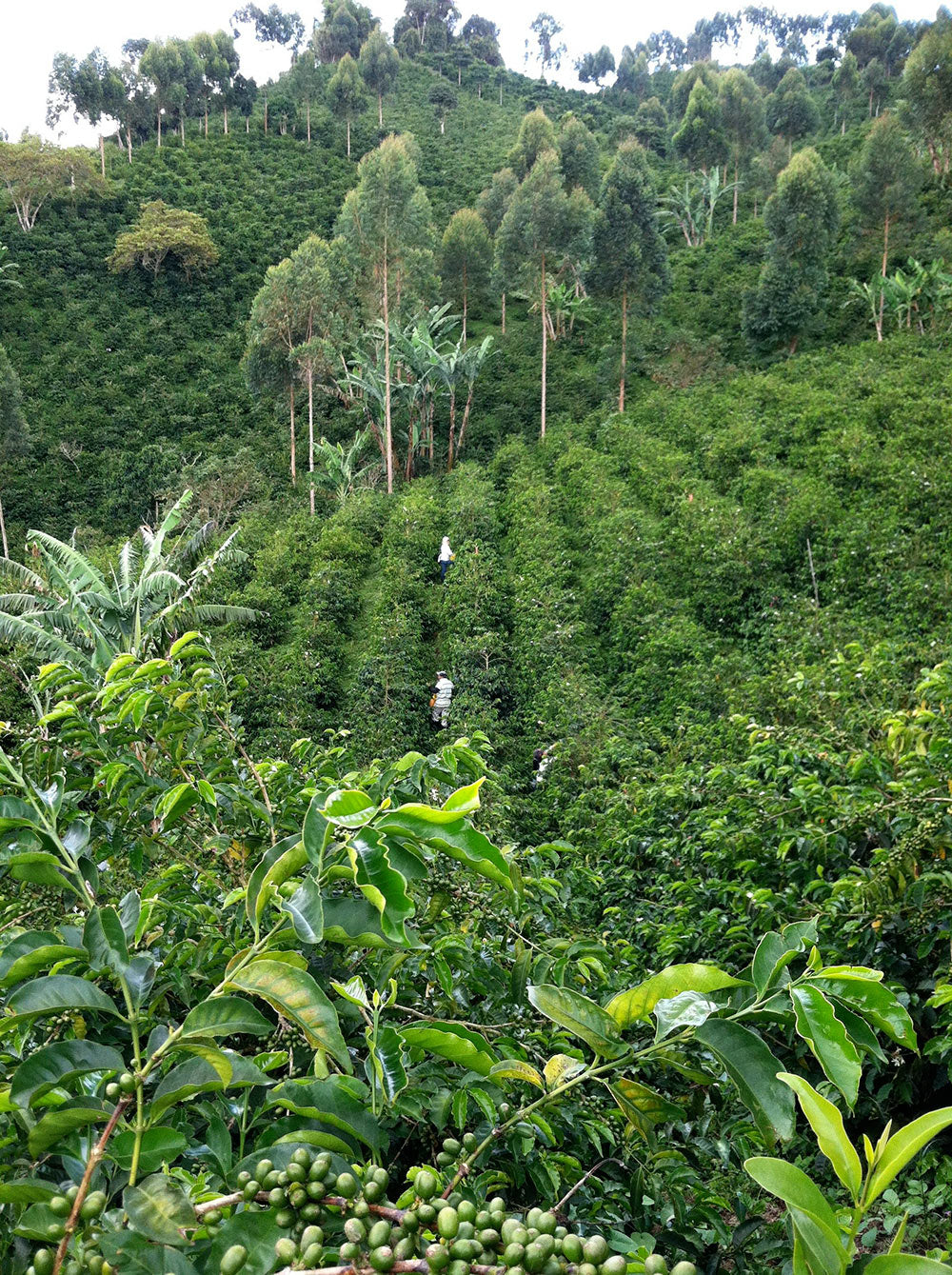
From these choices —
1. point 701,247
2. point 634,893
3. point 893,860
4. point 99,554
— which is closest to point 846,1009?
point 893,860

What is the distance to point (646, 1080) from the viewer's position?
76.8 inches

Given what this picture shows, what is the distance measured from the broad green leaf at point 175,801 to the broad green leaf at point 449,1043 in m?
0.61

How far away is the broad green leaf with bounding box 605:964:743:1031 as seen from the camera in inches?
33.9

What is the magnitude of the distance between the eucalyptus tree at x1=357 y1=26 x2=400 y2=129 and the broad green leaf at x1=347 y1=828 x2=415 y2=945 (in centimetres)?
4389

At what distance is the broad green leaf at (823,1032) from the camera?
2.46ft

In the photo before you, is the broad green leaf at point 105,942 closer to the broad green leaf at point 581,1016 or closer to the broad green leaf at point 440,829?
the broad green leaf at point 440,829

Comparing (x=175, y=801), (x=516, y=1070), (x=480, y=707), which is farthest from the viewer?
(x=480, y=707)

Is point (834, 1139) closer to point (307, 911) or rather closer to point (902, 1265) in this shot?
point (902, 1265)

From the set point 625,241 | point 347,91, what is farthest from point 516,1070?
point 347,91

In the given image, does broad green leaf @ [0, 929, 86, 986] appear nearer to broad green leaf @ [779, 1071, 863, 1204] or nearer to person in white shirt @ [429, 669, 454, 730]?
broad green leaf @ [779, 1071, 863, 1204]

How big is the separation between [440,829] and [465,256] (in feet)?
80.7

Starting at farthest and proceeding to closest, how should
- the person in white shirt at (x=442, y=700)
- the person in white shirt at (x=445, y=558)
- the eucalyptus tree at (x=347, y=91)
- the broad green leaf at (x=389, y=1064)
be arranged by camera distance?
the eucalyptus tree at (x=347, y=91), the person in white shirt at (x=445, y=558), the person in white shirt at (x=442, y=700), the broad green leaf at (x=389, y=1064)

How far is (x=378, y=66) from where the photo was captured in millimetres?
37719

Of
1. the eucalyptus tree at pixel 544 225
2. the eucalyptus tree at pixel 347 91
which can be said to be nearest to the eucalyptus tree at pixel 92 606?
the eucalyptus tree at pixel 544 225
